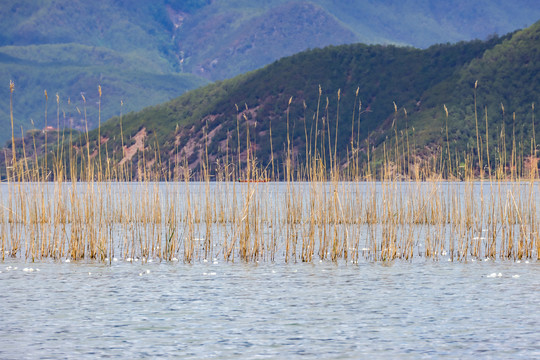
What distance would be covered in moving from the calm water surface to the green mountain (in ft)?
226

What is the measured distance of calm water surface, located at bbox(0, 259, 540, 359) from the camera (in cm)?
988

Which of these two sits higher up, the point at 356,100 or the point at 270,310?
the point at 356,100

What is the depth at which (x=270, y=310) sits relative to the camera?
39.9 ft

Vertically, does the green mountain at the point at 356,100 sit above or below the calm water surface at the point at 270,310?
above

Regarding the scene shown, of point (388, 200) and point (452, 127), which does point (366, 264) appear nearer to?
point (388, 200)

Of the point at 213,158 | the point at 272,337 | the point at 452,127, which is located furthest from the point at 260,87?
the point at 272,337

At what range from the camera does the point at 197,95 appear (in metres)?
128

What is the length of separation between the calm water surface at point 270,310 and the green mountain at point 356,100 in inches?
2709

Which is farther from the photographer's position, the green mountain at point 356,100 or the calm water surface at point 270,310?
the green mountain at point 356,100

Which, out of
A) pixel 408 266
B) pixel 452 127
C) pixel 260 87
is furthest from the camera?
pixel 260 87

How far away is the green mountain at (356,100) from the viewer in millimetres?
90375

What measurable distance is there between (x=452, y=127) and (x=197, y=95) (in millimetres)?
50047

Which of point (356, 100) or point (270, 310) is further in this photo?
point (356, 100)

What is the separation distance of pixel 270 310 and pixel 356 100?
96.1 meters
